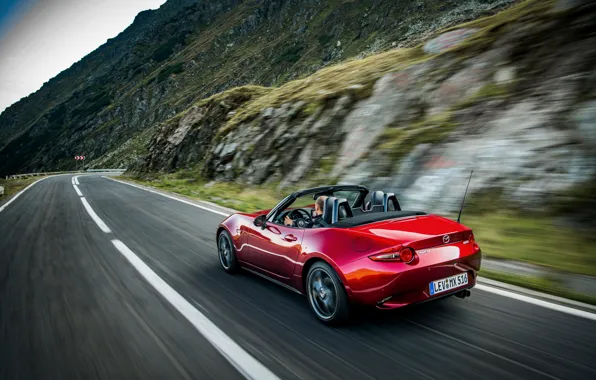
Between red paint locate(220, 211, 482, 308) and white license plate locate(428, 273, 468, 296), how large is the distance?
0.12 ft

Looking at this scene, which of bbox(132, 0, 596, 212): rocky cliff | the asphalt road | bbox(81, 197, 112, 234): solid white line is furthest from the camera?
bbox(81, 197, 112, 234): solid white line

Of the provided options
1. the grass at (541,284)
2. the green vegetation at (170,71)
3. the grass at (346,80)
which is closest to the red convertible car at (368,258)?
the grass at (541,284)

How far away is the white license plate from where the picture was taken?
3.37 metres

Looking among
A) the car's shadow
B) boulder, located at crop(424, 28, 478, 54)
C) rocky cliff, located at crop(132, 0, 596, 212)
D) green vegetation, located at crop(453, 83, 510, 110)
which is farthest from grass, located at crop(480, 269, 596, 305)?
boulder, located at crop(424, 28, 478, 54)

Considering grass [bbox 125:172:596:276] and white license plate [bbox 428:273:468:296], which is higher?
white license plate [bbox 428:273:468:296]

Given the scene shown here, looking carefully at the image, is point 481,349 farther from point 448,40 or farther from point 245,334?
point 448,40

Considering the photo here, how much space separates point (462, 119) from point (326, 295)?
7.00 meters

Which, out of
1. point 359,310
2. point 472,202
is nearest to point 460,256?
point 359,310

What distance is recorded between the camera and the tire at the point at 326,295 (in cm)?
348

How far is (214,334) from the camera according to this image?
3521 millimetres

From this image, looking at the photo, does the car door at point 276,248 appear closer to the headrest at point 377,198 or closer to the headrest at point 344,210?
the headrest at point 344,210

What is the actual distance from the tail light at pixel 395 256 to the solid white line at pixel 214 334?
4.02ft

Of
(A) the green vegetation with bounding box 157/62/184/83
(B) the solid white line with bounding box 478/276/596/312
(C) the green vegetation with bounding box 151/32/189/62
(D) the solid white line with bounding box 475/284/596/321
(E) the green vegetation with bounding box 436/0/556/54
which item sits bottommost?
(B) the solid white line with bounding box 478/276/596/312

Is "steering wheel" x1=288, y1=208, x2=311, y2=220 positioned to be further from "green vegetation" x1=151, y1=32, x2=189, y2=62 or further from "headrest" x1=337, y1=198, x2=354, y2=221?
"green vegetation" x1=151, y1=32, x2=189, y2=62
